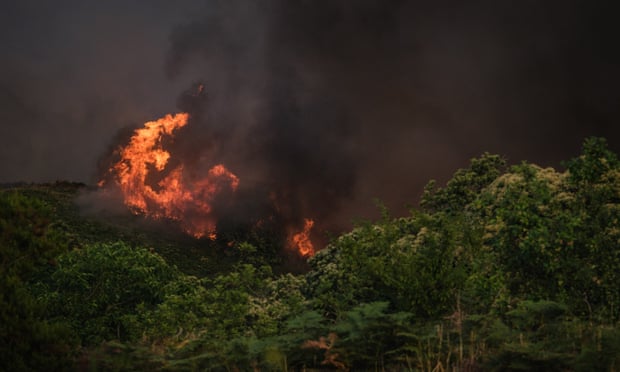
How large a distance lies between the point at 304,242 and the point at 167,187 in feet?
82.2

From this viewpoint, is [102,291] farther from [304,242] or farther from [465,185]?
[304,242]

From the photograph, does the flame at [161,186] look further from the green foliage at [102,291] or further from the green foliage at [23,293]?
the green foliage at [23,293]

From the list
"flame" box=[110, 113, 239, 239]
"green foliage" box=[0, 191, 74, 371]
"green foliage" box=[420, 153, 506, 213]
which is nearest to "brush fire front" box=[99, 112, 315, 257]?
"flame" box=[110, 113, 239, 239]

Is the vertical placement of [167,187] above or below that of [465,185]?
above

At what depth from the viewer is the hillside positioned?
687 cm

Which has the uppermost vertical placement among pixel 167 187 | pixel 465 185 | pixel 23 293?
pixel 167 187

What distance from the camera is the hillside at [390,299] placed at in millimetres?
6867

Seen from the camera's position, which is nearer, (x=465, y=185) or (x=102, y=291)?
(x=102, y=291)

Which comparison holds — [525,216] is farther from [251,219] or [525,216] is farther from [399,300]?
[251,219]

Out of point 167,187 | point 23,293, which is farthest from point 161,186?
point 23,293

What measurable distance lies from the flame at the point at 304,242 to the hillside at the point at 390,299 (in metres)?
57.5

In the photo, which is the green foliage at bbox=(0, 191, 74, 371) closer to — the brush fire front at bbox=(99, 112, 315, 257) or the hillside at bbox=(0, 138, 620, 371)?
the hillside at bbox=(0, 138, 620, 371)

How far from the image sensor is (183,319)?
17.3 meters

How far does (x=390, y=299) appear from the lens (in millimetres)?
11289
